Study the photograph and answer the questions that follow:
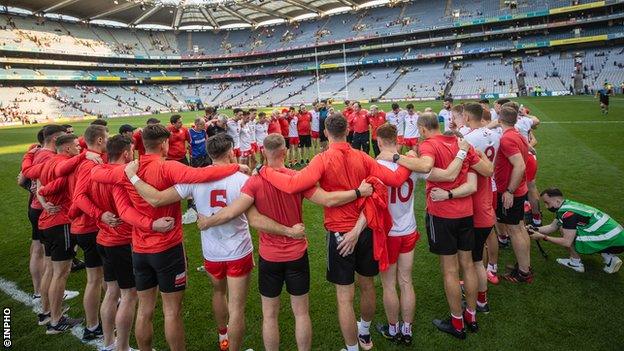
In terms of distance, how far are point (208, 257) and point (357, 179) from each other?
1.63 meters

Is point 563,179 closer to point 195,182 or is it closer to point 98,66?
point 195,182

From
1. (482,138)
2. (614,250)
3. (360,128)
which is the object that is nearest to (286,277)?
(482,138)

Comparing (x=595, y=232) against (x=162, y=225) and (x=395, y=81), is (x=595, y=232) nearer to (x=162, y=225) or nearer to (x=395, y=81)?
(x=162, y=225)

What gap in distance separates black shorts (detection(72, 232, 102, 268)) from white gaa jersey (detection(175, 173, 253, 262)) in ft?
5.20

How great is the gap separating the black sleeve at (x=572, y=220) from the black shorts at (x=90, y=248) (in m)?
6.26

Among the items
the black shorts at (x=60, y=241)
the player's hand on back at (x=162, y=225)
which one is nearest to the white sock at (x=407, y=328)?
the player's hand on back at (x=162, y=225)

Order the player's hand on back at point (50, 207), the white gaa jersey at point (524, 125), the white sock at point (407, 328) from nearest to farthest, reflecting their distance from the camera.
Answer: the white sock at point (407, 328) → the player's hand on back at point (50, 207) → the white gaa jersey at point (524, 125)

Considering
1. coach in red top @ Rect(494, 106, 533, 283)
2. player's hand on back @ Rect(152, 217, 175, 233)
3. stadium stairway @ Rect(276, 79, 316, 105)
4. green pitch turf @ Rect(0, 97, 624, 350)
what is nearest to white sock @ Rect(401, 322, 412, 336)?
green pitch turf @ Rect(0, 97, 624, 350)

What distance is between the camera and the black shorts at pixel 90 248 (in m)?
3.89

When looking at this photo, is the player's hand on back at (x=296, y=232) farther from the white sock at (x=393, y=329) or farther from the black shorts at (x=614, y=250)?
the black shorts at (x=614, y=250)

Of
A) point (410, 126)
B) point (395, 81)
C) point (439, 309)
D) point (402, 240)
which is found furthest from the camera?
point (395, 81)

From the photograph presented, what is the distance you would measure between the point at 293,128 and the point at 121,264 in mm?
10179

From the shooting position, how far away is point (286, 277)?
10.1 feet

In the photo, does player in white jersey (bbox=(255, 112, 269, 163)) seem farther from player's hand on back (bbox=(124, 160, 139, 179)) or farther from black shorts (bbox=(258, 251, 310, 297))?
black shorts (bbox=(258, 251, 310, 297))
